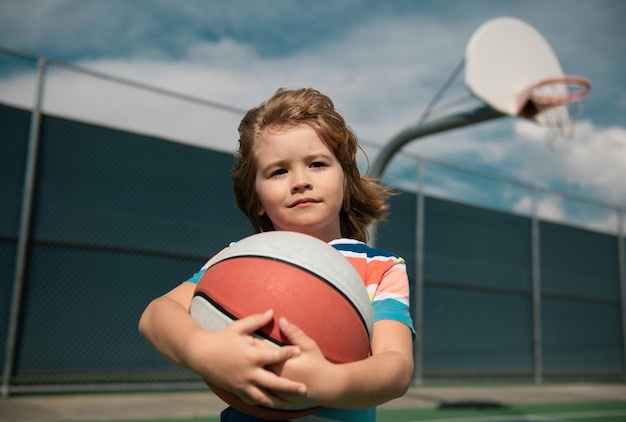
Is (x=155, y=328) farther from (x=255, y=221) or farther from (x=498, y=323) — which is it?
(x=498, y=323)

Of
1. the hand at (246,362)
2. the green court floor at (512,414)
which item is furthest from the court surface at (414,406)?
the hand at (246,362)

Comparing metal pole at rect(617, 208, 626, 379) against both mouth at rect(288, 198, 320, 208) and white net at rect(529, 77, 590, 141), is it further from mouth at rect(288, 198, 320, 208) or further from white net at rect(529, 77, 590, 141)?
mouth at rect(288, 198, 320, 208)

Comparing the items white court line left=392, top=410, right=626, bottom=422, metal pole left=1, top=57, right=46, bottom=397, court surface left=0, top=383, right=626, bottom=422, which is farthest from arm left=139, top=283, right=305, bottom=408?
metal pole left=1, top=57, right=46, bottom=397

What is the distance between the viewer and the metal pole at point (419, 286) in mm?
10688

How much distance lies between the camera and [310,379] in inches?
48.1

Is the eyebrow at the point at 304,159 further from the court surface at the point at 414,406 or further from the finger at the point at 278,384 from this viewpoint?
the court surface at the point at 414,406

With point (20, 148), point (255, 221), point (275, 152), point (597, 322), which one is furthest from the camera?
point (597, 322)

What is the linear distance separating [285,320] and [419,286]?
9840 millimetres

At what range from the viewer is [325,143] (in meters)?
1.83

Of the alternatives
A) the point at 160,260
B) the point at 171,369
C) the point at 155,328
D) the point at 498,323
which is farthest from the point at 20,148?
the point at 498,323

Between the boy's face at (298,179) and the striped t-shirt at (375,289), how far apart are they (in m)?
0.14

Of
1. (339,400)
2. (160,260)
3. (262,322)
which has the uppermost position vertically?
(160,260)

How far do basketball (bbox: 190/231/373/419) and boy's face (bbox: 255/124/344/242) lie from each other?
21 cm

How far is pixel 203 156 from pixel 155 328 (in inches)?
304
